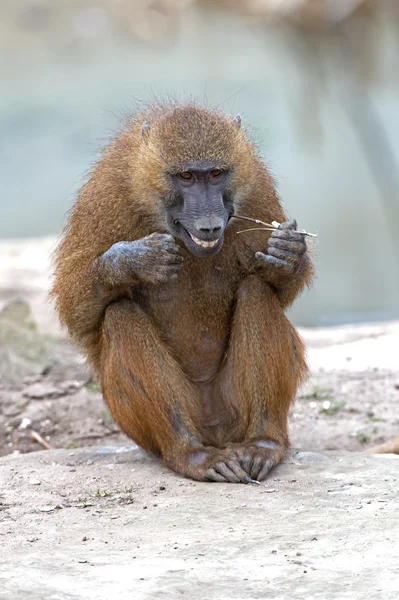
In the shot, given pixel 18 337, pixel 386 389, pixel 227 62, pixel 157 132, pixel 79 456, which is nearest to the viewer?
pixel 157 132

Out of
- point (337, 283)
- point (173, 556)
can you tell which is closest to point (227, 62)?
point (337, 283)

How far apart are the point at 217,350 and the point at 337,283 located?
32.0 feet

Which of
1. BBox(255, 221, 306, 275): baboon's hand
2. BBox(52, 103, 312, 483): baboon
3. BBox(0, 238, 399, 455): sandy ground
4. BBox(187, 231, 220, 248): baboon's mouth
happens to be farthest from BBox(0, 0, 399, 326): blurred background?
BBox(187, 231, 220, 248): baboon's mouth

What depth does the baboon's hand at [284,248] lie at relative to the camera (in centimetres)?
585

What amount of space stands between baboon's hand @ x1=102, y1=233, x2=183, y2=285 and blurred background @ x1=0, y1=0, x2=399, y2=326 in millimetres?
7790

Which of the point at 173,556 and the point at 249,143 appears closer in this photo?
the point at 173,556

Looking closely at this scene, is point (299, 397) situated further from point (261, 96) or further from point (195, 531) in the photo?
point (261, 96)

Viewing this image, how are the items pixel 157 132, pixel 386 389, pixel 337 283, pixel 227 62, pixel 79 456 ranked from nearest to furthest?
pixel 157 132
pixel 79 456
pixel 386 389
pixel 337 283
pixel 227 62

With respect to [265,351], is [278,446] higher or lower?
lower

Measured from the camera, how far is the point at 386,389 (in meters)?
8.32

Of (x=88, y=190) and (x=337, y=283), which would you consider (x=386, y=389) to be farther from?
(x=337, y=283)

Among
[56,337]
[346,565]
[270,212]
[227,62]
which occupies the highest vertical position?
[227,62]

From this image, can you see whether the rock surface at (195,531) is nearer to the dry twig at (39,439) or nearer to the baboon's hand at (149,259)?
the dry twig at (39,439)

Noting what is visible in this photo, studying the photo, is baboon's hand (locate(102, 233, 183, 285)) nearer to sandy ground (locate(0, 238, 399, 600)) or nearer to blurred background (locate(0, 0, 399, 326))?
sandy ground (locate(0, 238, 399, 600))
